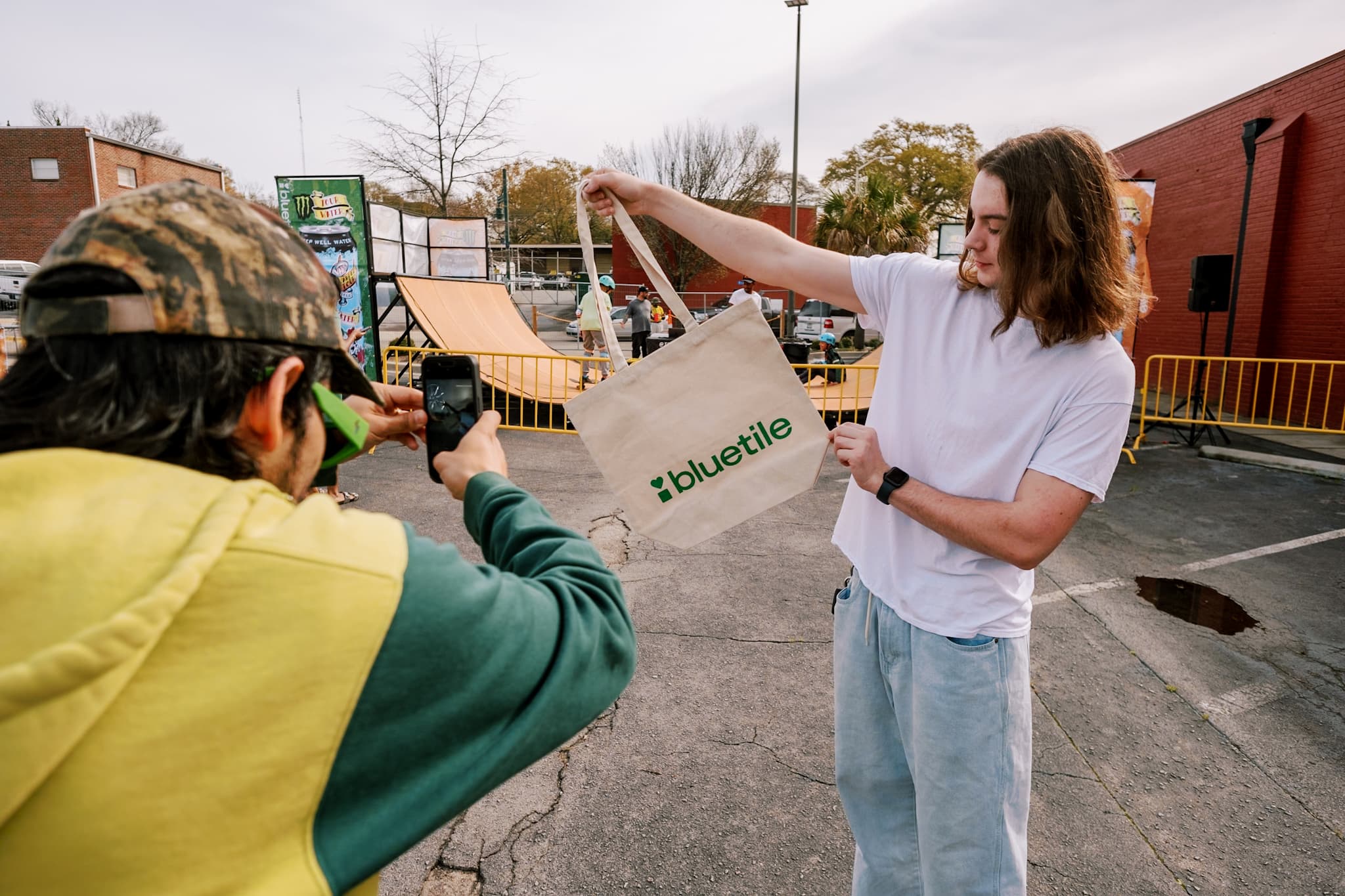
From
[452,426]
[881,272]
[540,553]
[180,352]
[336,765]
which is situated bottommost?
[336,765]

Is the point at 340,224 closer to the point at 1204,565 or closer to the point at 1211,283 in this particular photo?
the point at 1204,565

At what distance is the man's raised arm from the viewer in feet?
6.49

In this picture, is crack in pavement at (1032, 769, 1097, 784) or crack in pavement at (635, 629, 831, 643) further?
crack in pavement at (635, 629, 831, 643)

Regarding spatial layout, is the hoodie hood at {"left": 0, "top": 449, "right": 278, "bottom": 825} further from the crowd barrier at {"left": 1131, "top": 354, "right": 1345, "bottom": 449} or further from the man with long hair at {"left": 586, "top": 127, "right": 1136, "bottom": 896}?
the crowd barrier at {"left": 1131, "top": 354, "right": 1345, "bottom": 449}

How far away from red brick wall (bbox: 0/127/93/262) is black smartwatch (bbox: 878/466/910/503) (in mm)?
49205

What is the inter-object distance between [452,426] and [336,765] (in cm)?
62

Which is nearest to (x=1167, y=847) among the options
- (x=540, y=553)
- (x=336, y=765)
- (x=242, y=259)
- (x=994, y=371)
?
(x=994, y=371)

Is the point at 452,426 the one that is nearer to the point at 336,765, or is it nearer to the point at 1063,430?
the point at 336,765

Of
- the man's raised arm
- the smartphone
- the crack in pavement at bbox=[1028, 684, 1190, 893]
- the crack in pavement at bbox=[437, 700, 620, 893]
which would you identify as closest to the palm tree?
the crack in pavement at bbox=[1028, 684, 1190, 893]

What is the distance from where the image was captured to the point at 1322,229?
12.4 m

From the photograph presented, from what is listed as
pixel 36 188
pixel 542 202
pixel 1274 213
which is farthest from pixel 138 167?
pixel 1274 213

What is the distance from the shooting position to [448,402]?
51.1 inches

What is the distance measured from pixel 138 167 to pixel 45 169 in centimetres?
449

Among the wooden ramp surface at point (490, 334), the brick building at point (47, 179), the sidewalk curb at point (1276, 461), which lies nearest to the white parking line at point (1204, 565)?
the sidewalk curb at point (1276, 461)
